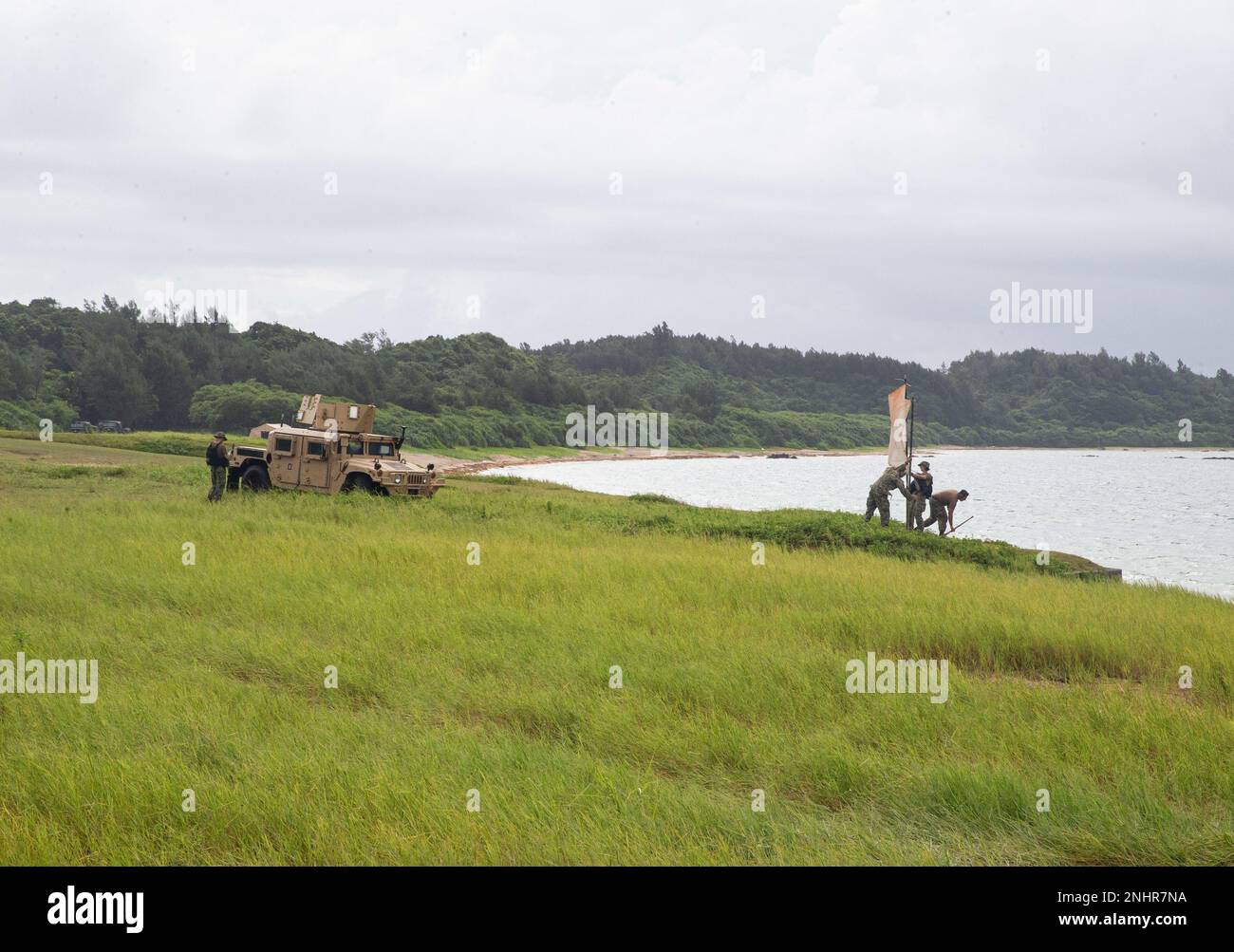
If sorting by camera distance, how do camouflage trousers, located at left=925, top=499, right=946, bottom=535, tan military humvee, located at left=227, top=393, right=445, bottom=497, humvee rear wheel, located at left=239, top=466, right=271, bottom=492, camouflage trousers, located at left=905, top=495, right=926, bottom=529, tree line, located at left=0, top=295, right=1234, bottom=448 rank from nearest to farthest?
camouflage trousers, located at left=905, top=495, right=926, bottom=529, camouflage trousers, located at left=925, top=499, right=946, bottom=535, tan military humvee, located at left=227, top=393, right=445, bottom=497, humvee rear wheel, located at left=239, top=466, right=271, bottom=492, tree line, located at left=0, top=295, right=1234, bottom=448

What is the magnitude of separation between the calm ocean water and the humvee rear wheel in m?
16.1

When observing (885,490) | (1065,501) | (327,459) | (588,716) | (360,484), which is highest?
(327,459)

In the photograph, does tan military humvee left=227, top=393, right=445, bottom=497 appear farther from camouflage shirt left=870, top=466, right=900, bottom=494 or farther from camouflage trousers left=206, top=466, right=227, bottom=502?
camouflage shirt left=870, top=466, right=900, bottom=494

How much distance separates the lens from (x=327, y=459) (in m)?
27.5

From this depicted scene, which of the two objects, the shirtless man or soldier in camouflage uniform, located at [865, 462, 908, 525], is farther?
the shirtless man

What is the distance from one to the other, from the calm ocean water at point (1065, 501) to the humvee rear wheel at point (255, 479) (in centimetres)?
1614

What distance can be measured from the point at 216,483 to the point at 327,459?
2891 millimetres

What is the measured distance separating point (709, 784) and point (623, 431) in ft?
468

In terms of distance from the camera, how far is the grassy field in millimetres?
5719

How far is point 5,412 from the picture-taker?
74.4 metres

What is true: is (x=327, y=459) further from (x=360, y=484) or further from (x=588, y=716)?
(x=588, y=716)

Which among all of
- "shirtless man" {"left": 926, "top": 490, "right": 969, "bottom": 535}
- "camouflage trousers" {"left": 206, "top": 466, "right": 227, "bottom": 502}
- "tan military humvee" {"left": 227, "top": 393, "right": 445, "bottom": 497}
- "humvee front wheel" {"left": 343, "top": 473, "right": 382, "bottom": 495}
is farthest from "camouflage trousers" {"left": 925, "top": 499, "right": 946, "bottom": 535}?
"camouflage trousers" {"left": 206, "top": 466, "right": 227, "bottom": 502}

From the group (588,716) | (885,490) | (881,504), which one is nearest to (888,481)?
(885,490)
